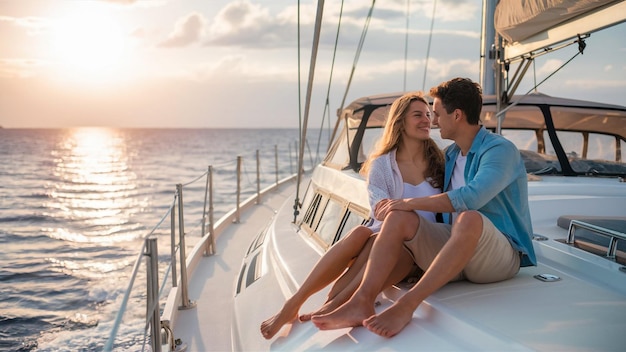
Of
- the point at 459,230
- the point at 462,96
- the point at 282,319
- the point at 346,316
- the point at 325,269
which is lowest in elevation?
the point at 282,319

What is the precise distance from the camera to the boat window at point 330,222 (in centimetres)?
403

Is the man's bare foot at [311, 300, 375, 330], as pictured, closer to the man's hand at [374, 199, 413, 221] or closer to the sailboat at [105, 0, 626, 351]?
the sailboat at [105, 0, 626, 351]

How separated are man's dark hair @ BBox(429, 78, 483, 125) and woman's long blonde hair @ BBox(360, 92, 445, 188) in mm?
295

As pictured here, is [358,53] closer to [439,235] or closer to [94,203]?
[439,235]

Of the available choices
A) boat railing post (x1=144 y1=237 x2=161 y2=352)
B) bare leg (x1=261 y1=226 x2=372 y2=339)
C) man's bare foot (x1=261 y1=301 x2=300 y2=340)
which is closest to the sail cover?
bare leg (x1=261 y1=226 x2=372 y2=339)

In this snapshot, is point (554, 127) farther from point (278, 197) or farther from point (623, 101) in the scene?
point (278, 197)

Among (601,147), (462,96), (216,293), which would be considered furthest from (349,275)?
(601,147)

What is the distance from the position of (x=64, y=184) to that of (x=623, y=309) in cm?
2462

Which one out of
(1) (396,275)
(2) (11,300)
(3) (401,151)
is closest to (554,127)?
(3) (401,151)

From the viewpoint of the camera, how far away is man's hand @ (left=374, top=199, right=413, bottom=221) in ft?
8.64

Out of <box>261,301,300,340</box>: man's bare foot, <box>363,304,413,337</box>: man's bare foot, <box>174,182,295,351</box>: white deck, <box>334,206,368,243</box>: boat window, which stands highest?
<box>334,206,368,243</box>: boat window

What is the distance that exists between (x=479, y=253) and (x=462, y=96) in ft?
2.59

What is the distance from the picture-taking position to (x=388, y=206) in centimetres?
270

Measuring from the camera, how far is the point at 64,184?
24.0 m
